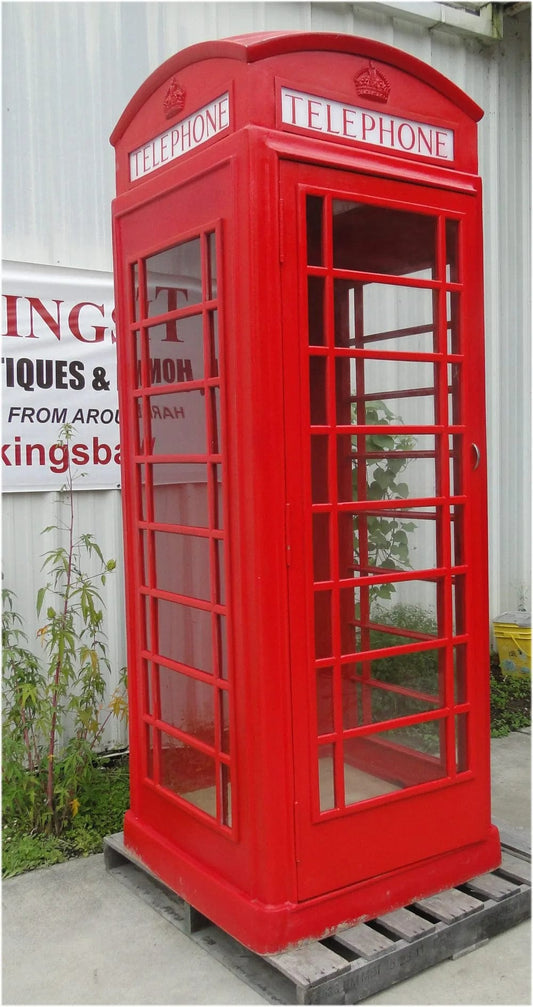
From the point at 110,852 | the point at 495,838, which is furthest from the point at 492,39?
the point at 110,852

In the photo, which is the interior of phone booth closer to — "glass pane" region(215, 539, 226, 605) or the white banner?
"glass pane" region(215, 539, 226, 605)

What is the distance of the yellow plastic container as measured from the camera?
5.62 meters

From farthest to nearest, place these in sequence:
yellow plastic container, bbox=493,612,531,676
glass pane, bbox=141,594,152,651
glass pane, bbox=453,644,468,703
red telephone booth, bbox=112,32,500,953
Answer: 1. yellow plastic container, bbox=493,612,531,676
2. glass pane, bbox=141,594,152,651
3. glass pane, bbox=453,644,468,703
4. red telephone booth, bbox=112,32,500,953

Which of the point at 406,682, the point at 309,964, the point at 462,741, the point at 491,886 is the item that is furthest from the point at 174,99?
the point at 491,886

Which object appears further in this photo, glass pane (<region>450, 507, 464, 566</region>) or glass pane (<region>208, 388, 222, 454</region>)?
glass pane (<region>450, 507, 464, 566</region>)

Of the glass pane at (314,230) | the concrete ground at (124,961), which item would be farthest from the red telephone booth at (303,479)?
the concrete ground at (124,961)

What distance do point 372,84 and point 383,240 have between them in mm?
463

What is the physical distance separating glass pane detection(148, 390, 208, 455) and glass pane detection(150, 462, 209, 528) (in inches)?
2.4

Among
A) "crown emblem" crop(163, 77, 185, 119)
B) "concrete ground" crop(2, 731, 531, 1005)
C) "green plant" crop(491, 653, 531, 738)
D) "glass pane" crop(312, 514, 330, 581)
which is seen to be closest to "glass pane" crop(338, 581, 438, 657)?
"glass pane" crop(312, 514, 330, 581)

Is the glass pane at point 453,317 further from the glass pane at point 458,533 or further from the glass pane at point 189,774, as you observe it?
the glass pane at point 189,774

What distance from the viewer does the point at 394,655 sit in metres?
2.92

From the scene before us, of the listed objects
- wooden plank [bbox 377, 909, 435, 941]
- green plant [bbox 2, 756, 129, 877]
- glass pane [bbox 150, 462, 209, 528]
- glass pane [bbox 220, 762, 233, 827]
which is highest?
glass pane [bbox 150, 462, 209, 528]

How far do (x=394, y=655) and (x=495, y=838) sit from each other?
0.80m

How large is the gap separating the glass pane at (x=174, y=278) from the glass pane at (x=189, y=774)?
4.82ft
